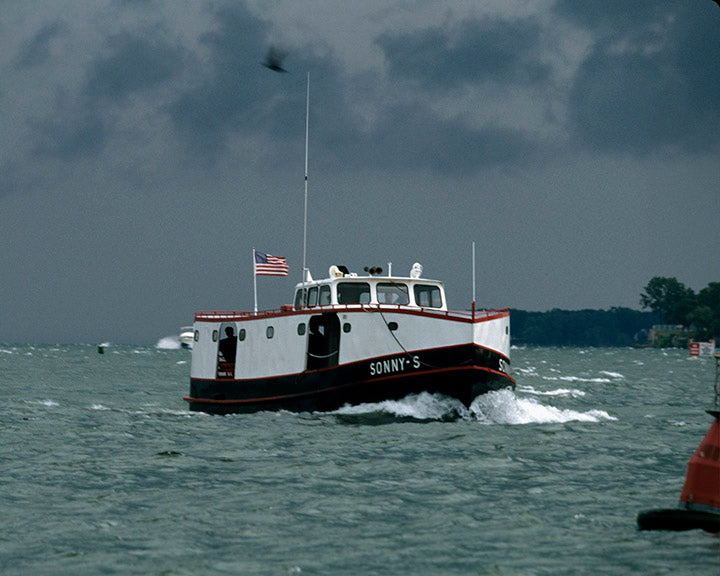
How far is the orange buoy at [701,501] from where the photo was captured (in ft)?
42.9

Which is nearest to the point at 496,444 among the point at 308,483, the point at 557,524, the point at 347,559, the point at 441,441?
the point at 441,441

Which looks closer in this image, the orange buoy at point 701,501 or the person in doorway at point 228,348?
the orange buoy at point 701,501

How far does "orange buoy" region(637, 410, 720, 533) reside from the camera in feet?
42.9

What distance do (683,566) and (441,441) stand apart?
12149 millimetres

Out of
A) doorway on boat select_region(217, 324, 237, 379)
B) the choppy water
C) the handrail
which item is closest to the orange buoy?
the choppy water

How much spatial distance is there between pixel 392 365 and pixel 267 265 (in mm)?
9558

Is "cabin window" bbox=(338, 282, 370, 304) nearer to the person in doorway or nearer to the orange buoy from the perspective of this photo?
the person in doorway

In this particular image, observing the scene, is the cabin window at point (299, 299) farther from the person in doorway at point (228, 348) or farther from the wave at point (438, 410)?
the wave at point (438, 410)

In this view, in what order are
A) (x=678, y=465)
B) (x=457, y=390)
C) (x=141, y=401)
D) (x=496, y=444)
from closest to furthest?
(x=678, y=465)
(x=496, y=444)
(x=457, y=390)
(x=141, y=401)

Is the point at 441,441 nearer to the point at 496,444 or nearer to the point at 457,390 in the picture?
the point at 496,444

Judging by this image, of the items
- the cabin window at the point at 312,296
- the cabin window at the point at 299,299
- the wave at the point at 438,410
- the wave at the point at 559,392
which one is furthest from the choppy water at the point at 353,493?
the wave at the point at 559,392

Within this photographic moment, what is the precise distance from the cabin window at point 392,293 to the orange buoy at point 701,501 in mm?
18034

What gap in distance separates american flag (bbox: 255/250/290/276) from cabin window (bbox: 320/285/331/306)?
4.84m

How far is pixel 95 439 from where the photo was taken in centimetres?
2517
